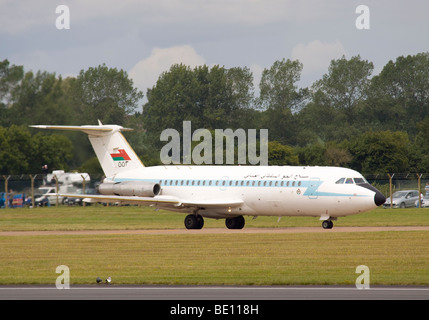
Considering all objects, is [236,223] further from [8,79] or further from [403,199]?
[8,79]

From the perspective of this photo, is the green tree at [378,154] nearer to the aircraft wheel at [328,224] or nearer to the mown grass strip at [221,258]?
the aircraft wheel at [328,224]

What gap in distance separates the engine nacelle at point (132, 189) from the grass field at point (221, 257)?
7.65ft

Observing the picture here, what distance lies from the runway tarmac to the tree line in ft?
192

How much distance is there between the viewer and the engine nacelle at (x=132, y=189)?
146ft

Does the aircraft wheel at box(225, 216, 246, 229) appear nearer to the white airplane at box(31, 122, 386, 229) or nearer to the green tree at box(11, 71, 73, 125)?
the white airplane at box(31, 122, 386, 229)

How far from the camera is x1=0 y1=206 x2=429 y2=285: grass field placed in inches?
897

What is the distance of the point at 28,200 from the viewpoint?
236ft

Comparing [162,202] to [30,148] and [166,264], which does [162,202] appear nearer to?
[166,264]

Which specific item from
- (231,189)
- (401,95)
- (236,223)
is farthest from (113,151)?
(401,95)

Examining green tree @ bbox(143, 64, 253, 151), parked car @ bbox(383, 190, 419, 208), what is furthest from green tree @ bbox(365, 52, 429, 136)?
parked car @ bbox(383, 190, 419, 208)

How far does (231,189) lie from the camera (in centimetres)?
4300

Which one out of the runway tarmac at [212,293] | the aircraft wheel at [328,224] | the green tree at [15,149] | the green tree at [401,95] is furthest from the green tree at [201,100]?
the runway tarmac at [212,293]

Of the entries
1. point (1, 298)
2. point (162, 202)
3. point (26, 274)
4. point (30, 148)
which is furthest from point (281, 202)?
point (30, 148)

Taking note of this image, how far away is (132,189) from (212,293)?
84.3ft
